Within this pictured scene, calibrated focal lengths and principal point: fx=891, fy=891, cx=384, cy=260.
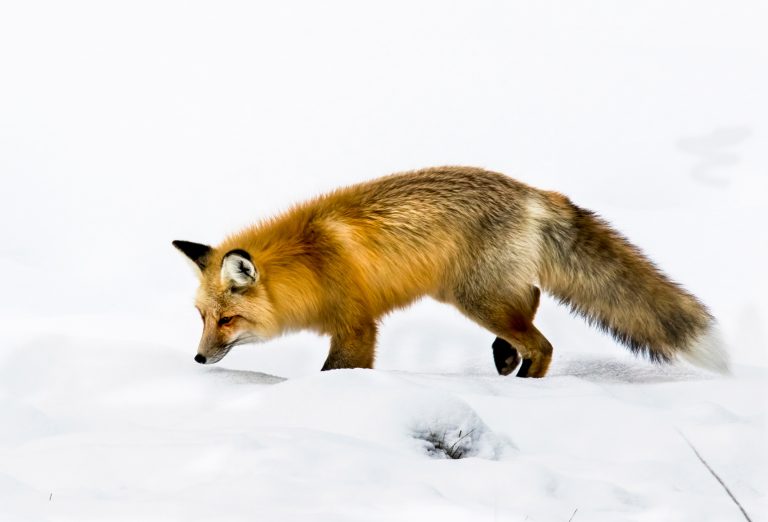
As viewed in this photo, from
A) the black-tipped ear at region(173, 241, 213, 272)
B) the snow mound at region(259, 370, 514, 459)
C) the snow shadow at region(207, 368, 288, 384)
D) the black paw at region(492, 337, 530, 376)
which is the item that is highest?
the black-tipped ear at region(173, 241, 213, 272)

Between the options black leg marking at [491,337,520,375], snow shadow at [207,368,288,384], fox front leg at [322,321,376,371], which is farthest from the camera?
black leg marking at [491,337,520,375]

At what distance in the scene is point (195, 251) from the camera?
5.36 m

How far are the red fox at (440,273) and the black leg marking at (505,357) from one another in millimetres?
289

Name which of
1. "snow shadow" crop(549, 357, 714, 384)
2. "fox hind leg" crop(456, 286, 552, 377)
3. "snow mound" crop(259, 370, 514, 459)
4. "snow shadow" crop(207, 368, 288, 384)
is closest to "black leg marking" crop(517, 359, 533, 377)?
"fox hind leg" crop(456, 286, 552, 377)

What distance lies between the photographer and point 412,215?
5570 millimetres

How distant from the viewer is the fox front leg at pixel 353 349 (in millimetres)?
5285

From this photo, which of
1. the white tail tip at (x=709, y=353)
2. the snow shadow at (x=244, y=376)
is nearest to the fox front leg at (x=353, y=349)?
the snow shadow at (x=244, y=376)

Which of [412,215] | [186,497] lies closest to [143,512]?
[186,497]

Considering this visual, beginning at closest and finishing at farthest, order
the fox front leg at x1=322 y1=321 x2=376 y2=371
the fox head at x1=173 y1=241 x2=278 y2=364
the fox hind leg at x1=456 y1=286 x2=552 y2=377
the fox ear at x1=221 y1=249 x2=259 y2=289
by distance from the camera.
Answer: the fox ear at x1=221 y1=249 x2=259 y2=289
the fox head at x1=173 y1=241 x2=278 y2=364
the fox front leg at x1=322 y1=321 x2=376 y2=371
the fox hind leg at x1=456 y1=286 x2=552 y2=377

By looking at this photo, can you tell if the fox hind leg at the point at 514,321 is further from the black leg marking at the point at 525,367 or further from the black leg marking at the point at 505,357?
the black leg marking at the point at 505,357

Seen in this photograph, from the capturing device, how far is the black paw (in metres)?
5.84

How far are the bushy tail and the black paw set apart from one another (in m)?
0.46

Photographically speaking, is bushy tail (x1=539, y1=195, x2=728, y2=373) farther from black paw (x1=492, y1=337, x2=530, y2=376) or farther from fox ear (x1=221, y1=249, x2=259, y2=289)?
fox ear (x1=221, y1=249, x2=259, y2=289)

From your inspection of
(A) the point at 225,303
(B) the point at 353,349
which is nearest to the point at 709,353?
(B) the point at 353,349
